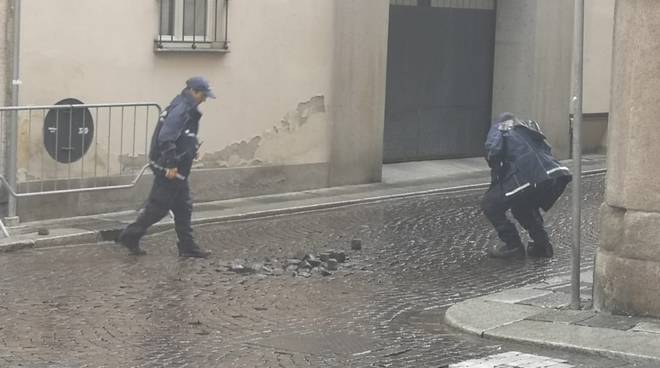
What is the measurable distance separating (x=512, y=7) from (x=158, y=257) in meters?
10.1

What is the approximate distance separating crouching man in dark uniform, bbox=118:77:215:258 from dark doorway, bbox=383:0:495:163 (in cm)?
722

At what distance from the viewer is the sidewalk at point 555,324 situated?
332 inches

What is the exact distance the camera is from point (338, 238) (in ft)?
44.2

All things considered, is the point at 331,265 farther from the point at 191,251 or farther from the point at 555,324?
the point at 555,324

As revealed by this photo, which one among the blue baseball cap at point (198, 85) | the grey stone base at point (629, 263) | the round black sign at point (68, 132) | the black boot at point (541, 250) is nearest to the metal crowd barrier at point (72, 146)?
the round black sign at point (68, 132)

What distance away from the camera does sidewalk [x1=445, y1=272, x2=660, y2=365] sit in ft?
27.7

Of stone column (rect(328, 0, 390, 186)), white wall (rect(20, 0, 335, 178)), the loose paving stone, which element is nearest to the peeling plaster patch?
white wall (rect(20, 0, 335, 178))

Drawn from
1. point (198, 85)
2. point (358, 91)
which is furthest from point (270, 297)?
point (358, 91)

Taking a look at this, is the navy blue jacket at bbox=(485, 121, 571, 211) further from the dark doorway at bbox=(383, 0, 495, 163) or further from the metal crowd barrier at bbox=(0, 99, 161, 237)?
the dark doorway at bbox=(383, 0, 495, 163)

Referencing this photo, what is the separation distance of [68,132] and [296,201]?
3.18 m

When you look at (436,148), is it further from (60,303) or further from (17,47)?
(60,303)

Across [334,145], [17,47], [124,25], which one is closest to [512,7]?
[334,145]

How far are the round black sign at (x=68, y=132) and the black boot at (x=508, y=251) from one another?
431cm

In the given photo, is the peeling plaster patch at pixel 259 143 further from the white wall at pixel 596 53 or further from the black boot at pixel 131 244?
the white wall at pixel 596 53
